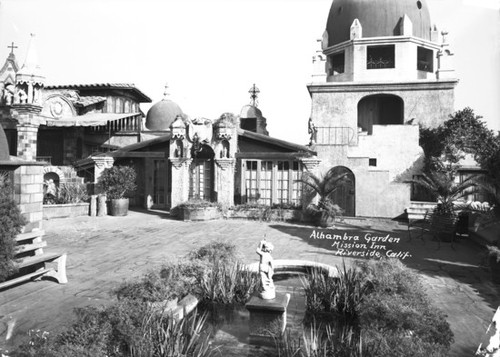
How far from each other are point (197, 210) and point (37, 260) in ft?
33.6

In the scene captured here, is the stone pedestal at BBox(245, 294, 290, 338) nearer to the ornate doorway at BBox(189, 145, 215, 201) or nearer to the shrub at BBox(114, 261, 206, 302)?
the shrub at BBox(114, 261, 206, 302)

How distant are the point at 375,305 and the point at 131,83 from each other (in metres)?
30.8

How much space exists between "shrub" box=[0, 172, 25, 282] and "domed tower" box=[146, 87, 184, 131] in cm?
2687

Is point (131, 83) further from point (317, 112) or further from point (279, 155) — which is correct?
point (279, 155)

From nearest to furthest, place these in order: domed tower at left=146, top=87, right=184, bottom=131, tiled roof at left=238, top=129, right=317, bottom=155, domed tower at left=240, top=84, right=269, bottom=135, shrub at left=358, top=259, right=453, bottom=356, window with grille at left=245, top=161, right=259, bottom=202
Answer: shrub at left=358, top=259, right=453, bottom=356, tiled roof at left=238, top=129, right=317, bottom=155, window with grille at left=245, top=161, right=259, bottom=202, domed tower at left=240, top=84, right=269, bottom=135, domed tower at left=146, top=87, right=184, bottom=131

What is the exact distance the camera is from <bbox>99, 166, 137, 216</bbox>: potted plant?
63.5 feet

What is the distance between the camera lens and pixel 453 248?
12.5 metres

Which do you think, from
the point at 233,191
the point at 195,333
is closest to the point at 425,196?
the point at 233,191

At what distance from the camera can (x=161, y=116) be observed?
33.5 meters

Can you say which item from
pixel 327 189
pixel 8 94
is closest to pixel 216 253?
pixel 327 189

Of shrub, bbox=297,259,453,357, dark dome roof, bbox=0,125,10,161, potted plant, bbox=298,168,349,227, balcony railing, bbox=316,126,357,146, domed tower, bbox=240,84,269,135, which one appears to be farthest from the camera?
domed tower, bbox=240,84,269,135

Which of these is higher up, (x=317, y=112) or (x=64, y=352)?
(x=317, y=112)

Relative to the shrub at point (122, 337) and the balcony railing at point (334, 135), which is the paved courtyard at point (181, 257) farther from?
the balcony railing at point (334, 135)

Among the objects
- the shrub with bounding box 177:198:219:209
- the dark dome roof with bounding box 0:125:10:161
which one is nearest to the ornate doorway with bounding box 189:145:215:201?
the shrub with bounding box 177:198:219:209
